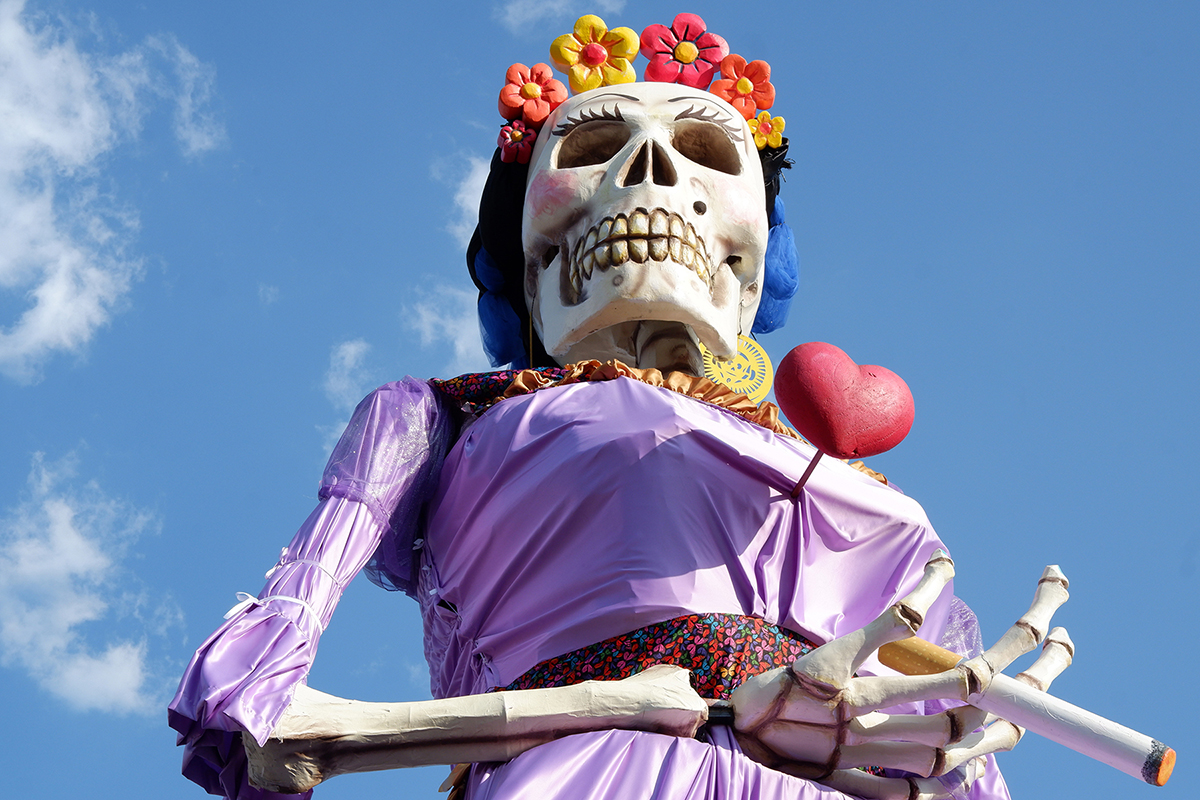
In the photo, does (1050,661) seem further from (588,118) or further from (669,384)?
(588,118)

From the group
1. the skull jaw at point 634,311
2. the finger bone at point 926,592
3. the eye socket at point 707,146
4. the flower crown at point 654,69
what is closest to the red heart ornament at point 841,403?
the finger bone at point 926,592

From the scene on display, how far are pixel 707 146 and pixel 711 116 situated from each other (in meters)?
0.10

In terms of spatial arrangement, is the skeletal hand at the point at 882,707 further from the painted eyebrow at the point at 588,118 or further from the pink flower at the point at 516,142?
the pink flower at the point at 516,142

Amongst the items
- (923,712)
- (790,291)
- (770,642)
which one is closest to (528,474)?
(770,642)

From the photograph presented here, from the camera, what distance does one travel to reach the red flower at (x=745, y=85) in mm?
5629

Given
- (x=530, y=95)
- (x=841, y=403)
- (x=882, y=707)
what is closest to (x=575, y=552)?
(x=841, y=403)

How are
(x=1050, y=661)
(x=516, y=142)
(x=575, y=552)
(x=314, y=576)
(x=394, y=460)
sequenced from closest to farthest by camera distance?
(x=1050, y=661) < (x=314, y=576) < (x=575, y=552) < (x=394, y=460) < (x=516, y=142)

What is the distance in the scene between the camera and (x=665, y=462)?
3900 millimetres

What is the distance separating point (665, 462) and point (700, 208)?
1.25 m

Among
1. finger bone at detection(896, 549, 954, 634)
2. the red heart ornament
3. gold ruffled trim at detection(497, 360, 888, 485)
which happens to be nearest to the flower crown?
gold ruffled trim at detection(497, 360, 888, 485)

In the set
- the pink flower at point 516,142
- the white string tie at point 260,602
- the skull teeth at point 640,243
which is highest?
the pink flower at point 516,142

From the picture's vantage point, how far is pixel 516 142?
17.4 feet

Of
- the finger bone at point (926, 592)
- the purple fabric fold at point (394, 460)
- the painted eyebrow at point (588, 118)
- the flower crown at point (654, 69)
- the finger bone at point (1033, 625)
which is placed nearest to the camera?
the finger bone at point (926, 592)

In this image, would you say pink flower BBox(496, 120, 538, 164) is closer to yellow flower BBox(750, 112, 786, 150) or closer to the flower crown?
the flower crown
